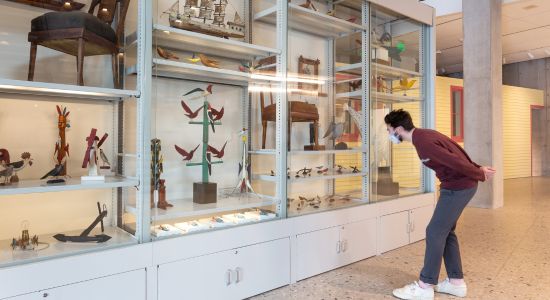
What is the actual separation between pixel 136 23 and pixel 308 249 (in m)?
2.06

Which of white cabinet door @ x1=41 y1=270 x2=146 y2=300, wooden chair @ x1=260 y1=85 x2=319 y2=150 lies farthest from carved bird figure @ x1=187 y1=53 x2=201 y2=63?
white cabinet door @ x1=41 y1=270 x2=146 y2=300

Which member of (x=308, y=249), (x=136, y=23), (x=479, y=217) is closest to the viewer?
(x=136, y=23)

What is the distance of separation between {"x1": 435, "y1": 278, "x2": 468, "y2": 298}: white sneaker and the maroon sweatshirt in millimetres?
730

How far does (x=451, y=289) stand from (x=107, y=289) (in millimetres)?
2302

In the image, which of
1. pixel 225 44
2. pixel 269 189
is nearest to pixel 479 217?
pixel 269 189

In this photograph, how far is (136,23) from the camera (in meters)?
2.31

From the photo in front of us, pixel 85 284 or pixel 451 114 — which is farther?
pixel 451 114

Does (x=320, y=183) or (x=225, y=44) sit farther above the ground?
(x=225, y=44)

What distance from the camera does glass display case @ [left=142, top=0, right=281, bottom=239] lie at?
2.47m

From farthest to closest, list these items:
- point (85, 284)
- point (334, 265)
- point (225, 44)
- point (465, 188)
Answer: point (334, 265) < point (225, 44) < point (465, 188) < point (85, 284)

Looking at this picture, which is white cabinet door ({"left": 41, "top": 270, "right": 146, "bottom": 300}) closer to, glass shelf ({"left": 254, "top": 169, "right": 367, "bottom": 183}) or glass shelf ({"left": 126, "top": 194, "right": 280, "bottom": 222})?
glass shelf ({"left": 126, "top": 194, "right": 280, "bottom": 222})

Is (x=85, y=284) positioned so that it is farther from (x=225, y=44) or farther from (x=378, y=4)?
(x=378, y=4)

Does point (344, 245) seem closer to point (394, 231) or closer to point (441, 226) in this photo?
point (394, 231)

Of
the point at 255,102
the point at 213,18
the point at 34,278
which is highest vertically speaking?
the point at 213,18
